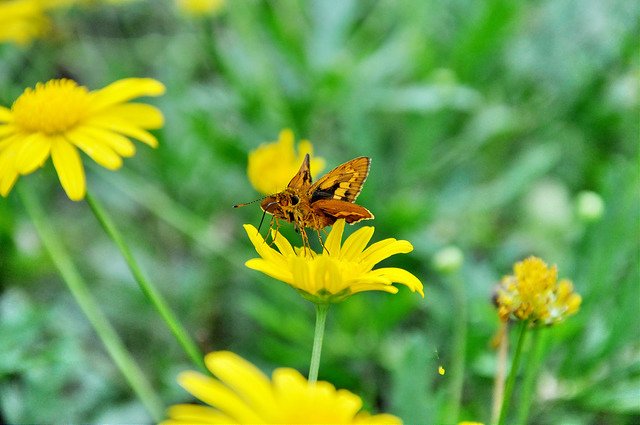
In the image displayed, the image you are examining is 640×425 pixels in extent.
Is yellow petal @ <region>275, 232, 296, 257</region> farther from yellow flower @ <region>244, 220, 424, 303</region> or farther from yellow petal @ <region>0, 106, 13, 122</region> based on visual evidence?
yellow petal @ <region>0, 106, 13, 122</region>

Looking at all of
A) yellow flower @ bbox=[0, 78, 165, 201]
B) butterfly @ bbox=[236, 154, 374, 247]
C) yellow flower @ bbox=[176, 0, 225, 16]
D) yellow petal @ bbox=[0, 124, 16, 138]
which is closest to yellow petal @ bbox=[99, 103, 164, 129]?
yellow flower @ bbox=[0, 78, 165, 201]

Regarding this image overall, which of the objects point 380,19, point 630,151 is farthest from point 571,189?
point 380,19

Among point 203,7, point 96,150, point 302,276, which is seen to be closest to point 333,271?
point 302,276

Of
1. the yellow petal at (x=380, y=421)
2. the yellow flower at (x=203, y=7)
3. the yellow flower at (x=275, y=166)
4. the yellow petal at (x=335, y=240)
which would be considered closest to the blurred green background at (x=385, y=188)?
the yellow flower at (x=203, y=7)

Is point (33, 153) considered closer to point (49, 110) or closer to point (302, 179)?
point (49, 110)

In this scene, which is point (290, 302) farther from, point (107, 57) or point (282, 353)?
point (107, 57)

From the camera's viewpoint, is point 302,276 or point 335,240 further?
point 335,240

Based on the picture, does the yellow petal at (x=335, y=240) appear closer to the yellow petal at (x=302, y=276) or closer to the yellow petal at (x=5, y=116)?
the yellow petal at (x=302, y=276)
